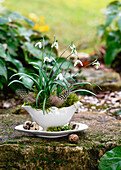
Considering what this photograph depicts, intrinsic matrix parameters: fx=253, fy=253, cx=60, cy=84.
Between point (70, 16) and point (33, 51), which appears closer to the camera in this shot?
point (33, 51)

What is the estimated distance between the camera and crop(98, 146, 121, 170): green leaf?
160 cm

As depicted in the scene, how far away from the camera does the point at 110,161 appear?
1.61 metres

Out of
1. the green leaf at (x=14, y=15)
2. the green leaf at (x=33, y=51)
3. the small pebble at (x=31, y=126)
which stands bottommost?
the small pebble at (x=31, y=126)

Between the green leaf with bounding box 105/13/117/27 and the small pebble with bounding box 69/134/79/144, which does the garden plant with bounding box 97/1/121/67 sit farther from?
the small pebble with bounding box 69/134/79/144

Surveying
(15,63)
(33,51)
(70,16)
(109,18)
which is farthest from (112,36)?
(70,16)

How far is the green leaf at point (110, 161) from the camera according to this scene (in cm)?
160

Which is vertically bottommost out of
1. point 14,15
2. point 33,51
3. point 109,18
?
point 33,51

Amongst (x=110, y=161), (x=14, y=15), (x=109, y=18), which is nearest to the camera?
(x=110, y=161)

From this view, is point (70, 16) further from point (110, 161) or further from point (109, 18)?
point (110, 161)

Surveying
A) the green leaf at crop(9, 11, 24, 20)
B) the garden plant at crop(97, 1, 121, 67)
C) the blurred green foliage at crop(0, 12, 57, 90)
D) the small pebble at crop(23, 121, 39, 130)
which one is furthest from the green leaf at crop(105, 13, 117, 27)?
the small pebble at crop(23, 121, 39, 130)

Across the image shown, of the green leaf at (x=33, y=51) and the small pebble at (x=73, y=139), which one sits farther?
the green leaf at (x=33, y=51)

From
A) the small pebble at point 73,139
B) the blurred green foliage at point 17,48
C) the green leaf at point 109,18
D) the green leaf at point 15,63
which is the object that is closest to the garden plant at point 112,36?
the green leaf at point 109,18

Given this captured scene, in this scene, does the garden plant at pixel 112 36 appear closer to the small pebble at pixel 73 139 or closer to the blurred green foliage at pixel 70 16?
the blurred green foliage at pixel 70 16

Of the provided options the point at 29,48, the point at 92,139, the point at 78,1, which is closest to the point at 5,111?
the point at 29,48
